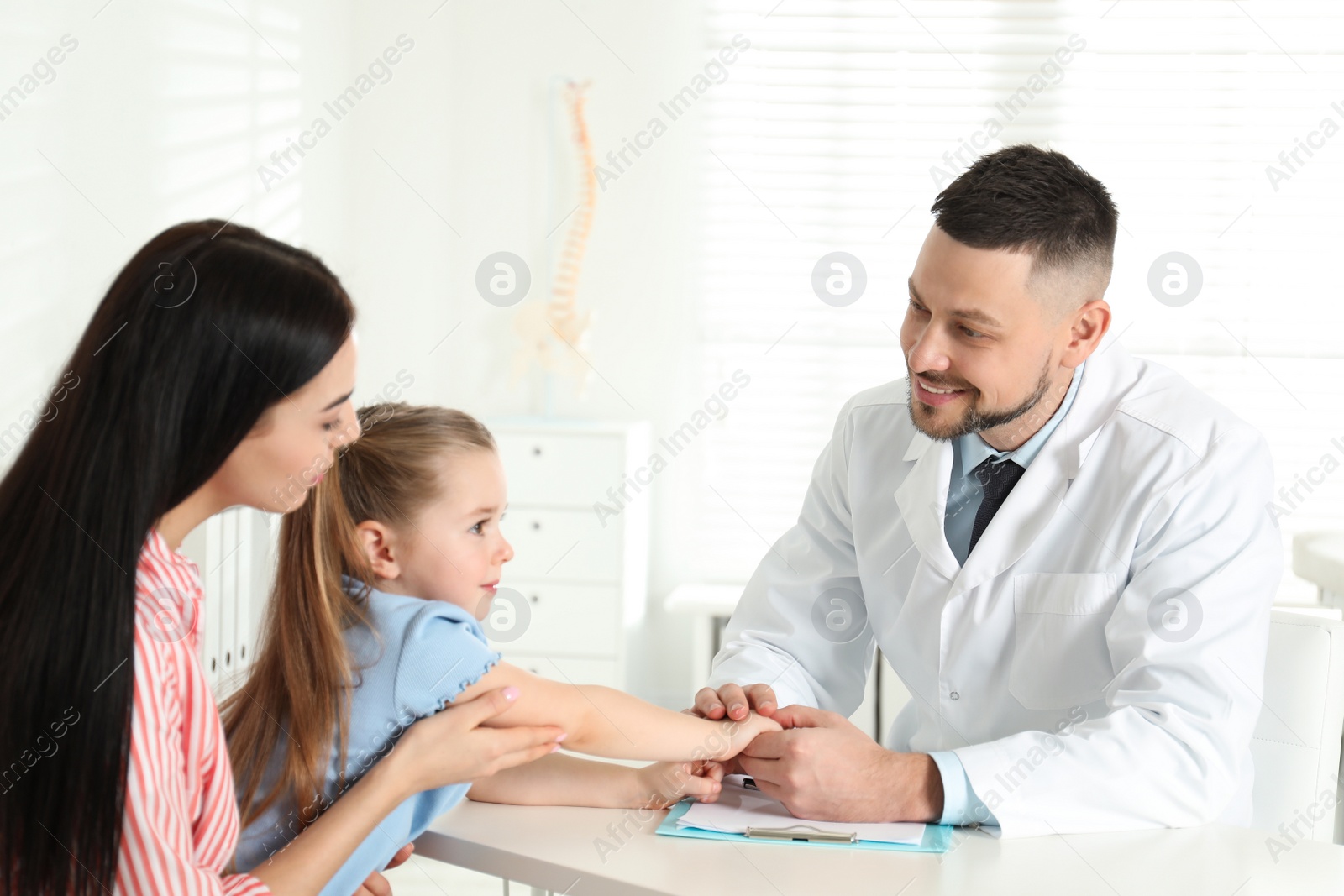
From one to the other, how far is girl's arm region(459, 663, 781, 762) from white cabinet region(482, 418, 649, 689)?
85.7 inches

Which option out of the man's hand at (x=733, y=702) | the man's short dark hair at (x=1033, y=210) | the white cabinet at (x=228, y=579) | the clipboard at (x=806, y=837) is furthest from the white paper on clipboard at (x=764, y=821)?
the white cabinet at (x=228, y=579)

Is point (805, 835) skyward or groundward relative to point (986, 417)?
groundward

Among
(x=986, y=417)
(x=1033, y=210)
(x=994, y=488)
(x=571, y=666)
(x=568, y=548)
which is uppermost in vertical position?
(x=1033, y=210)

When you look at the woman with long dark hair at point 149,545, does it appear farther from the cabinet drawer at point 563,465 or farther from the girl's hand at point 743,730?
the cabinet drawer at point 563,465

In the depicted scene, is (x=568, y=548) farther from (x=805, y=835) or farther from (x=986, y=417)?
(x=805, y=835)

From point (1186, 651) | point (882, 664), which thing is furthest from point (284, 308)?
point (882, 664)

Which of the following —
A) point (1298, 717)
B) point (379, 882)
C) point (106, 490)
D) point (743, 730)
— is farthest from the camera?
point (1298, 717)

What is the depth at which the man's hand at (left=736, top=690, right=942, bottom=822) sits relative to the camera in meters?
1.29

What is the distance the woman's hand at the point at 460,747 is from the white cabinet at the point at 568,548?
2.34 meters

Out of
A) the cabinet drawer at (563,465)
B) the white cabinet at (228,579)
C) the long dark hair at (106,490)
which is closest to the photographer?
the long dark hair at (106,490)

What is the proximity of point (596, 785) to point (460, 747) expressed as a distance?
0.70 ft

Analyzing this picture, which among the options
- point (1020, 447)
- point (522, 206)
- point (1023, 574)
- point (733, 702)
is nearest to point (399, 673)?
point (733, 702)

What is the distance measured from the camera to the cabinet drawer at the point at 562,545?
3.59m

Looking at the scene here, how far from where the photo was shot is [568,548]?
3.60m
